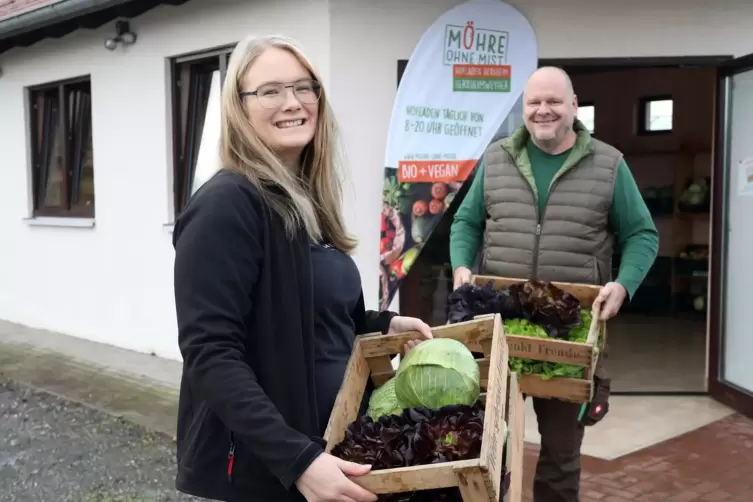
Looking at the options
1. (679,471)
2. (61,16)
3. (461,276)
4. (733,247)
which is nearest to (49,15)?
(61,16)

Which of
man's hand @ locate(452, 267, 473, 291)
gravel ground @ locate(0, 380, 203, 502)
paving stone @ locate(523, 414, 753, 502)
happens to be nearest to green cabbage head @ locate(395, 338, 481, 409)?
man's hand @ locate(452, 267, 473, 291)

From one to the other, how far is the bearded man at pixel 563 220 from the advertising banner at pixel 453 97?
2234 mm

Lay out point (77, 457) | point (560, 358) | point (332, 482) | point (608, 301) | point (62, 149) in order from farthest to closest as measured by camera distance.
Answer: point (62, 149) < point (77, 457) < point (608, 301) < point (560, 358) < point (332, 482)

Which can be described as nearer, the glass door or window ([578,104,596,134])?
the glass door

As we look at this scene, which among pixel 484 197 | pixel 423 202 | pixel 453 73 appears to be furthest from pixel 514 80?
pixel 484 197

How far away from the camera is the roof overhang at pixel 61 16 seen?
6688 millimetres

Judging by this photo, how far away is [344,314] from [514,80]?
3.82 meters

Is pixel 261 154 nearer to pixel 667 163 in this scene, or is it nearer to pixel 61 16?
pixel 61 16

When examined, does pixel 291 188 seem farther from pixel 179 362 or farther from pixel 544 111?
pixel 179 362

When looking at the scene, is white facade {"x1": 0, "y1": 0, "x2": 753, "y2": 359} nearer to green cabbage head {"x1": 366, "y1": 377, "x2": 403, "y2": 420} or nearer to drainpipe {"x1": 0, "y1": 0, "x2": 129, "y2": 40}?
drainpipe {"x1": 0, "y1": 0, "x2": 129, "y2": 40}

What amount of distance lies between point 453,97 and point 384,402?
147 inches

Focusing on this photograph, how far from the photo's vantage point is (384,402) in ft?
6.51

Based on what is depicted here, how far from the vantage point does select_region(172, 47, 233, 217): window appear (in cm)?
667

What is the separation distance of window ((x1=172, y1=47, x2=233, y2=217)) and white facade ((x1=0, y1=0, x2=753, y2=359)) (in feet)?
0.31
